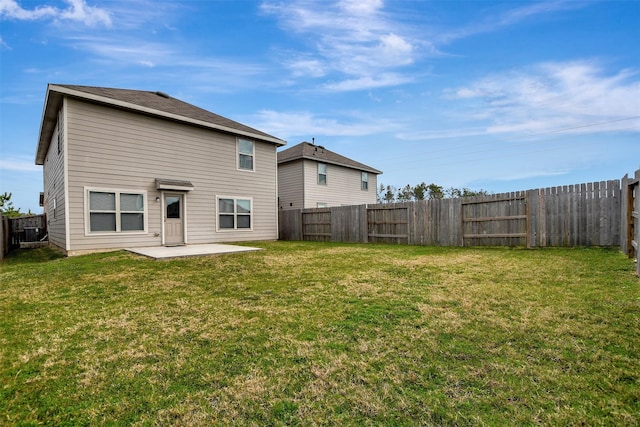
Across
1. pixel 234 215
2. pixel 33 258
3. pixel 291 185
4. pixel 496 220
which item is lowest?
pixel 33 258

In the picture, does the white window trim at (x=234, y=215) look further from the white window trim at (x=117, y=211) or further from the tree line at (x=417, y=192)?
the tree line at (x=417, y=192)

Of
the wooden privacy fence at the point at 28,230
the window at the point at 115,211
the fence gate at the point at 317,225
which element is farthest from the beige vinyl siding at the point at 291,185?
the wooden privacy fence at the point at 28,230

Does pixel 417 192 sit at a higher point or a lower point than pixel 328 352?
higher

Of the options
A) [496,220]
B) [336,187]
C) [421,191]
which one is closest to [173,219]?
[496,220]

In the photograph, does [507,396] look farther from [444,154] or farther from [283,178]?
[444,154]

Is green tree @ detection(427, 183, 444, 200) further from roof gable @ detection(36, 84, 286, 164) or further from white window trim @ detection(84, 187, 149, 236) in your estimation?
white window trim @ detection(84, 187, 149, 236)

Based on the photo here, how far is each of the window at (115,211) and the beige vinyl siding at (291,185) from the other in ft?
31.6

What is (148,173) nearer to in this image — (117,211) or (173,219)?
(117,211)

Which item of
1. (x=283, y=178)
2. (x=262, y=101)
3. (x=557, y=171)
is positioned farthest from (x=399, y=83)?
(x=557, y=171)

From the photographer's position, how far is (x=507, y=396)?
1.78 metres

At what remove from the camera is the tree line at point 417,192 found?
35.9 m

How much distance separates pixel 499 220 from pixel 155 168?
1194cm

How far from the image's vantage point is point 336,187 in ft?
66.9

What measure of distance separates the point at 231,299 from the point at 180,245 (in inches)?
312
